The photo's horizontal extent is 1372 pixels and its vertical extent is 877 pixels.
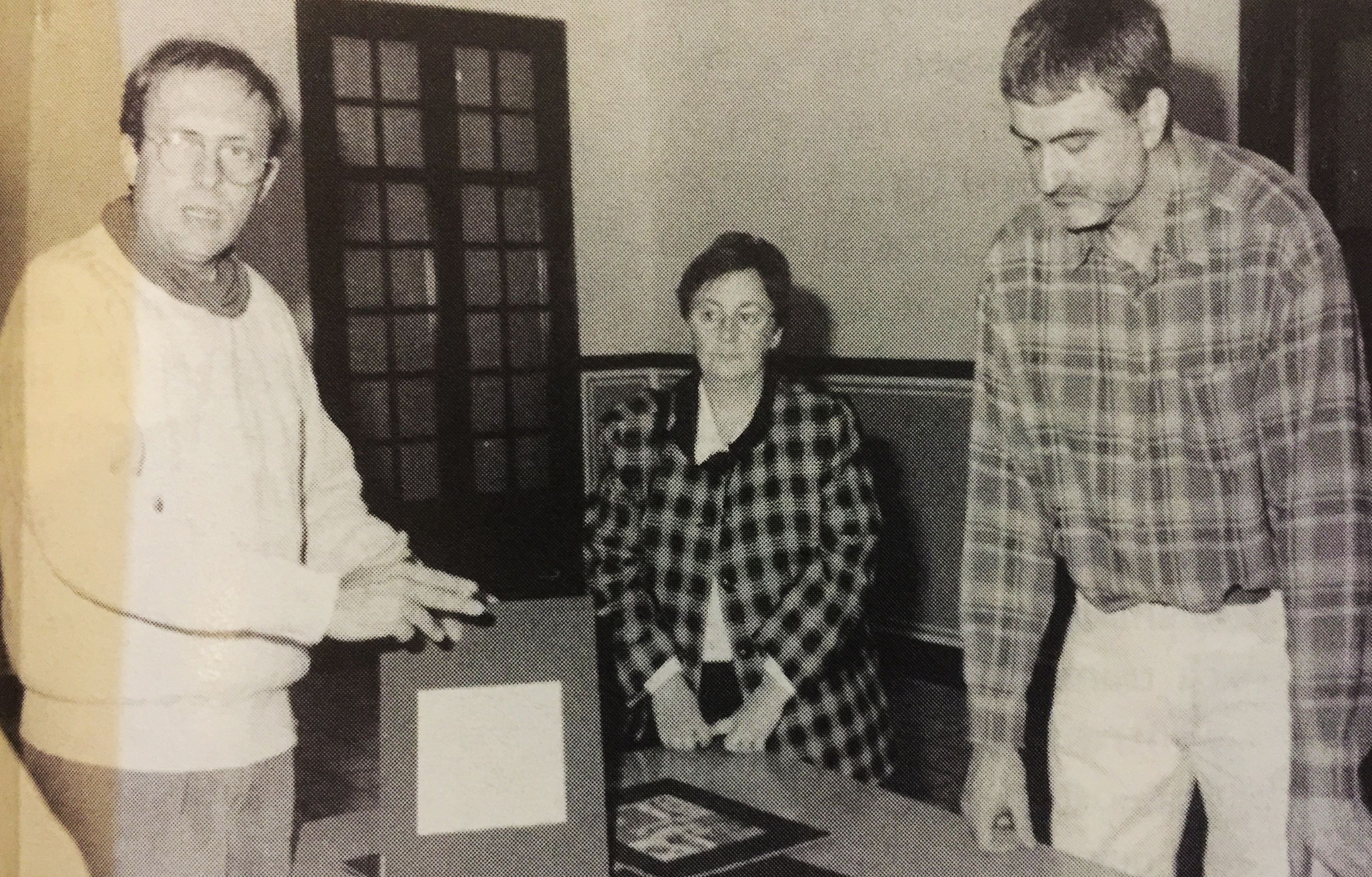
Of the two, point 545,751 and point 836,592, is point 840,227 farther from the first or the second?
point 545,751

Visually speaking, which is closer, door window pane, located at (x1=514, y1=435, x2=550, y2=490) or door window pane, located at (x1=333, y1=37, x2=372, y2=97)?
door window pane, located at (x1=333, y1=37, x2=372, y2=97)

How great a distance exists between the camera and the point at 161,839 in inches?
48.0

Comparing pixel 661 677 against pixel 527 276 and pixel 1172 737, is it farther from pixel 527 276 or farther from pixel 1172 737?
pixel 527 276

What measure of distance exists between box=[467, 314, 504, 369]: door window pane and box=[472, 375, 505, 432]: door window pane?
0.05 m

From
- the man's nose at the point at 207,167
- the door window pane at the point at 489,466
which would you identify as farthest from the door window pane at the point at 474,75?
the man's nose at the point at 207,167

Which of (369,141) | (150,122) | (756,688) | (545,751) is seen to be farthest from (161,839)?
(369,141)

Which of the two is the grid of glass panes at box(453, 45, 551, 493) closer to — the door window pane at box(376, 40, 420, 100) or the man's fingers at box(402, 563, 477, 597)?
the door window pane at box(376, 40, 420, 100)

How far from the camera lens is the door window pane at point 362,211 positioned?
14.5 ft

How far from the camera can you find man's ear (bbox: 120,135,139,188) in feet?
3.99

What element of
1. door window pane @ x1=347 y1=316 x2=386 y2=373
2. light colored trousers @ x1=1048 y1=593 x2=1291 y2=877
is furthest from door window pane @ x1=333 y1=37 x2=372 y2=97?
light colored trousers @ x1=1048 y1=593 x2=1291 y2=877

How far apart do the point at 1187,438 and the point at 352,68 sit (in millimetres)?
3707

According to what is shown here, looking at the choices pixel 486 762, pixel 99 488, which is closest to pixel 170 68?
pixel 99 488

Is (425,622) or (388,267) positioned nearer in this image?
(425,622)

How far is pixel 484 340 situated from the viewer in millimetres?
4840
